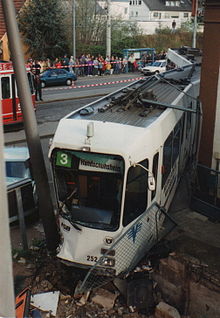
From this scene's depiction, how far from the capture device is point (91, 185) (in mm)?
7227

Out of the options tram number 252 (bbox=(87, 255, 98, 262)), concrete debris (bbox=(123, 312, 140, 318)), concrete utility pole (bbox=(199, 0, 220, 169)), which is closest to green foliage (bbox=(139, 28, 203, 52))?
concrete utility pole (bbox=(199, 0, 220, 169))

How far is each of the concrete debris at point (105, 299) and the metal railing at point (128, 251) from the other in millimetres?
230

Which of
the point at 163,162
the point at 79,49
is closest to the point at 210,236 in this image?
the point at 163,162

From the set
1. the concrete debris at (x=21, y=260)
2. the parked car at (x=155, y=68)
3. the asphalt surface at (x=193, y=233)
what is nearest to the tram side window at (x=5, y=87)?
the asphalt surface at (x=193, y=233)

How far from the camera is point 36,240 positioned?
9344mm

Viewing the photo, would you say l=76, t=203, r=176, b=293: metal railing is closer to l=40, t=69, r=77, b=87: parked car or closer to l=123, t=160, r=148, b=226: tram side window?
l=123, t=160, r=148, b=226: tram side window

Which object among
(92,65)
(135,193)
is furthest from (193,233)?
(92,65)

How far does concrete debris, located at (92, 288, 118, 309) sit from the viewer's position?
734 centimetres

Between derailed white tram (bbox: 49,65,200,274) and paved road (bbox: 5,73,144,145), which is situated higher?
derailed white tram (bbox: 49,65,200,274)

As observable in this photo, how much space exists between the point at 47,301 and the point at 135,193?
234cm

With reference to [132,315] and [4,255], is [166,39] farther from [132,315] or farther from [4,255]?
[4,255]

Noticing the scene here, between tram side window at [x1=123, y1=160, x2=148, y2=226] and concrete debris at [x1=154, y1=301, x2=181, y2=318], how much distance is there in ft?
4.58

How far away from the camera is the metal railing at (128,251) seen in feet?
23.5

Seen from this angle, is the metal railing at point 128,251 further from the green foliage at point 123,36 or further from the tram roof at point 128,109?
the green foliage at point 123,36
